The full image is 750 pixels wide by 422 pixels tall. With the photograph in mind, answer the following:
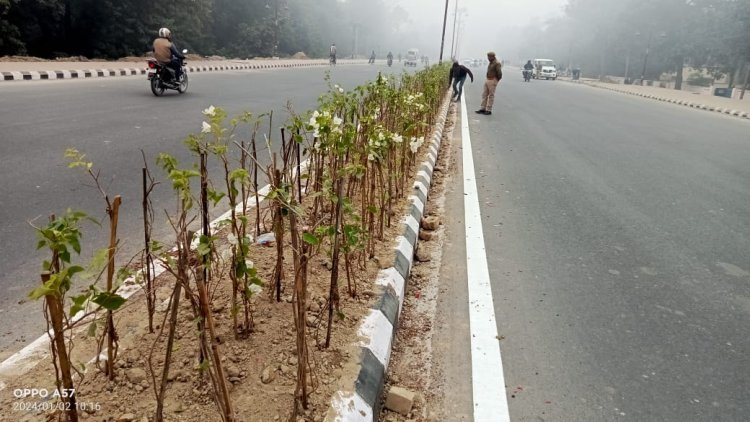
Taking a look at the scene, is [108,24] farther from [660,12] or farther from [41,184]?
[660,12]

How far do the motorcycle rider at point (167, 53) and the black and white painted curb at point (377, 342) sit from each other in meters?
10.6

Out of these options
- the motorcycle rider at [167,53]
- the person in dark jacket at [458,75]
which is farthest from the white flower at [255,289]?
the person in dark jacket at [458,75]

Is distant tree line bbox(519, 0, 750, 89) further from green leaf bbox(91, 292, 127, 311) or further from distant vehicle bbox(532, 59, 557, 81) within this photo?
green leaf bbox(91, 292, 127, 311)

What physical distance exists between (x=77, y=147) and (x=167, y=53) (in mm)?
7060

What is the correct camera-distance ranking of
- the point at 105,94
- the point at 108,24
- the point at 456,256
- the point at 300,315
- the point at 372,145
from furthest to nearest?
the point at 108,24 < the point at 105,94 < the point at 456,256 < the point at 372,145 < the point at 300,315

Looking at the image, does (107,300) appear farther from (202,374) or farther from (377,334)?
(377,334)

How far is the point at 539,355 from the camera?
289cm

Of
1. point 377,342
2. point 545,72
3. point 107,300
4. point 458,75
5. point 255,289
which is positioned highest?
point 545,72

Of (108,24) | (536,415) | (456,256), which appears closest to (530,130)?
(456,256)

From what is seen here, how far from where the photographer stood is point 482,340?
301cm

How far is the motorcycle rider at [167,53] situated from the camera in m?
12.8

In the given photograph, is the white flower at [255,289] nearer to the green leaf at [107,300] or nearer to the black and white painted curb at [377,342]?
the black and white painted curb at [377,342]

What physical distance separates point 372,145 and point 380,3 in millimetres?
104234

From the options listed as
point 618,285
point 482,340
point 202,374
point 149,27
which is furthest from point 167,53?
point 149,27
